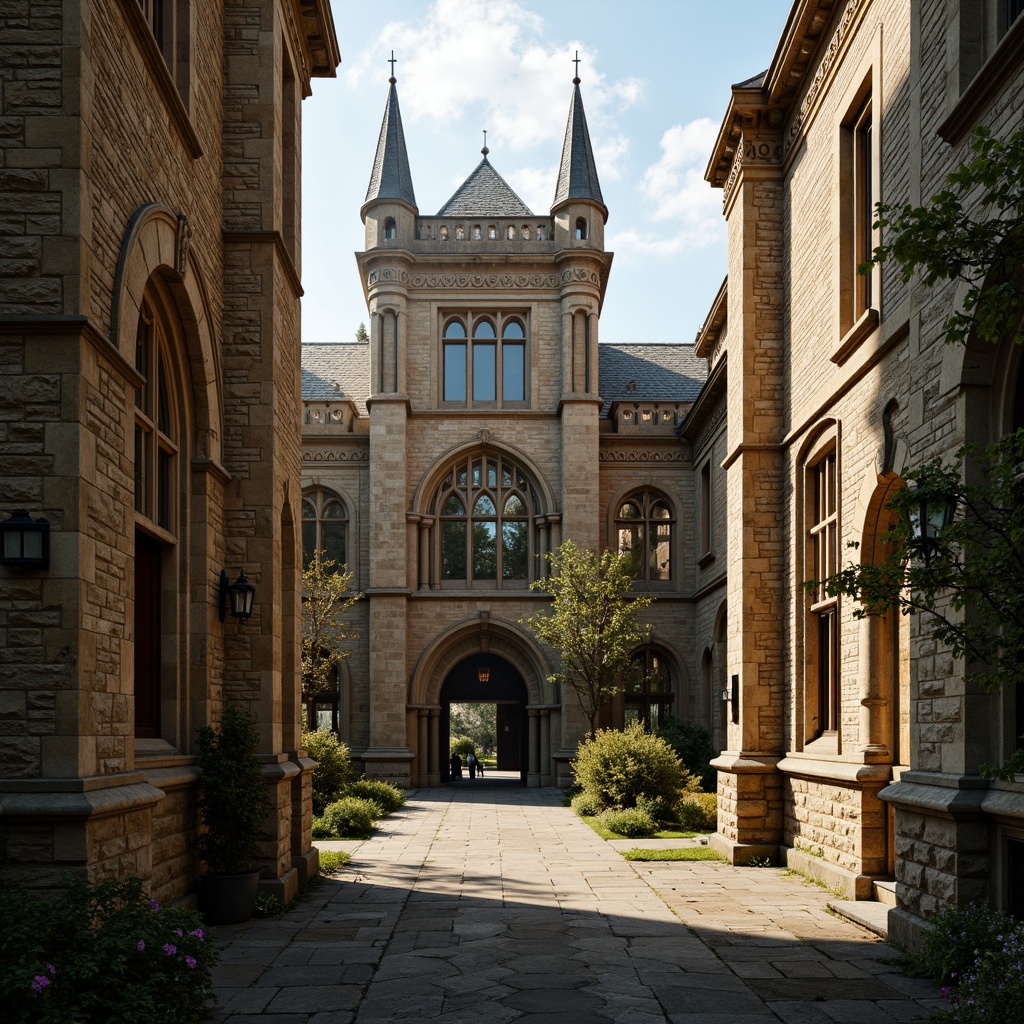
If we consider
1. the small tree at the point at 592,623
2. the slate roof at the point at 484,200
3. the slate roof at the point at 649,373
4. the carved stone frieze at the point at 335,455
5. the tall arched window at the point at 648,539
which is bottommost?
the small tree at the point at 592,623

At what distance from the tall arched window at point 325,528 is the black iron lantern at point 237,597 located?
61.4 feet

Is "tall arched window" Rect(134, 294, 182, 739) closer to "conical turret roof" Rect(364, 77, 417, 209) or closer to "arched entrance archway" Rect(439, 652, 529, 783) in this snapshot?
"arched entrance archway" Rect(439, 652, 529, 783)

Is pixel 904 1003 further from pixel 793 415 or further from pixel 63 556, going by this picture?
pixel 793 415

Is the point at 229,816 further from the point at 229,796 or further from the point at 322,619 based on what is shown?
the point at 322,619

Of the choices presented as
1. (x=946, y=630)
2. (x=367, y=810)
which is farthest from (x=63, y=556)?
(x=367, y=810)

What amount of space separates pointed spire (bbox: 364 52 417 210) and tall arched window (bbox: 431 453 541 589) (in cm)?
689

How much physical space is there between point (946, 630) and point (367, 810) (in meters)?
13.9

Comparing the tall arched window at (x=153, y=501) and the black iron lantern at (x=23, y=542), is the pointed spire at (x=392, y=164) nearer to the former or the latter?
the tall arched window at (x=153, y=501)

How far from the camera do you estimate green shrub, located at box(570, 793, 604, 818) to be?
2103 centimetres

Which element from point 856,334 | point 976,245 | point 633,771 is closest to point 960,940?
point 976,245

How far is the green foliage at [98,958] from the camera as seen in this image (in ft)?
19.1

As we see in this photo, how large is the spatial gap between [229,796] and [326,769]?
10252 mm

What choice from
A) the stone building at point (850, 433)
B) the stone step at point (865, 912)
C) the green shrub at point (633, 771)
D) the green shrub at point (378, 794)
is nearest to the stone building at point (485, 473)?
the green shrub at point (378, 794)

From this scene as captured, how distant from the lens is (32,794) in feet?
22.5
